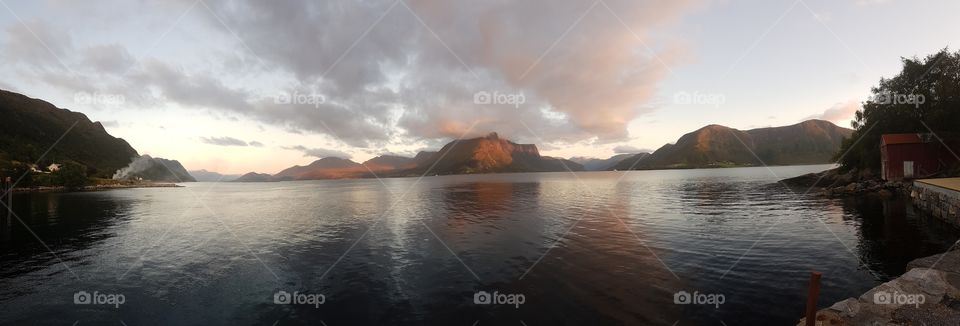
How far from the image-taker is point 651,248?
29922 millimetres

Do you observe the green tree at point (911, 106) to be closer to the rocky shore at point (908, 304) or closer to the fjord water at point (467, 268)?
the fjord water at point (467, 268)

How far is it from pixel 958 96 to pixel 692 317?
79.9m

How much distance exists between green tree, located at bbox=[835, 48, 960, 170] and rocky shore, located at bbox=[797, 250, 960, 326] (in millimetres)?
66736

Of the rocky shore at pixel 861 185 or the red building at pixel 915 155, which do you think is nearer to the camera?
the rocky shore at pixel 861 185

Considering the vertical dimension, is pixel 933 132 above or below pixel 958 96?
below

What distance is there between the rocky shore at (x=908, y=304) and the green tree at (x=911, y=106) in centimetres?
6674

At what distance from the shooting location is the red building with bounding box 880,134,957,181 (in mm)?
59094

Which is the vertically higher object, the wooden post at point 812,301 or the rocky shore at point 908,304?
the wooden post at point 812,301

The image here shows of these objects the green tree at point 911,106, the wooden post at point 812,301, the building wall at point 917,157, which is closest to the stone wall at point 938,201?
the building wall at point 917,157

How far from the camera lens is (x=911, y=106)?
221ft

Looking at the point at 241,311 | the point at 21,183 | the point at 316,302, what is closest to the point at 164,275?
the point at 241,311

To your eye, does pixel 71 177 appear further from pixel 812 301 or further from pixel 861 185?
pixel 861 185

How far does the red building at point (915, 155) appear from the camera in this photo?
59094 mm

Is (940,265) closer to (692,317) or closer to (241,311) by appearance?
(692,317)
